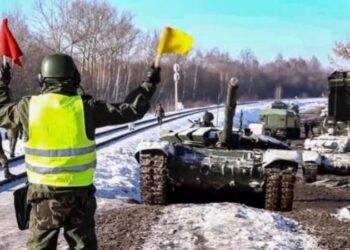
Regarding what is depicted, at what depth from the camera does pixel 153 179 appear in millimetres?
11531

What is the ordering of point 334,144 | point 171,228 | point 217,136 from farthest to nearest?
point 334,144
point 217,136
point 171,228

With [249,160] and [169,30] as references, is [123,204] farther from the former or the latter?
[169,30]

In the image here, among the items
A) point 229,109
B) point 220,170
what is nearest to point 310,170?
point 229,109

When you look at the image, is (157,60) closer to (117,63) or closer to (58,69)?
(58,69)

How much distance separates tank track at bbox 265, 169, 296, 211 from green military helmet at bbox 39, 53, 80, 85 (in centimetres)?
688

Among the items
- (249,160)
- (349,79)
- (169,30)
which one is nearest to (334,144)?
(349,79)

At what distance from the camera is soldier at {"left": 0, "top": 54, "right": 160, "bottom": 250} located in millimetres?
4609

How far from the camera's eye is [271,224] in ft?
28.7

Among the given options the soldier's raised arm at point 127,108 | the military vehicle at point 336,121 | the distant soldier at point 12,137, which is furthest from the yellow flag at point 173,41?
the military vehicle at point 336,121

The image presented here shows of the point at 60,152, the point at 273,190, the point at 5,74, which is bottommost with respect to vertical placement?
the point at 273,190

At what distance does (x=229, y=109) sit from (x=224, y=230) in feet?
13.9

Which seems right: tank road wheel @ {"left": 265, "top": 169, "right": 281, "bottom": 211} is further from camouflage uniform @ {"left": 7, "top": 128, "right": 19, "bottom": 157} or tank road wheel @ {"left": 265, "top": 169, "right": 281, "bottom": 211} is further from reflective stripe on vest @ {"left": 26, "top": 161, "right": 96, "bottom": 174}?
reflective stripe on vest @ {"left": 26, "top": 161, "right": 96, "bottom": 174}

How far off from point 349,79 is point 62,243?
16.2 m

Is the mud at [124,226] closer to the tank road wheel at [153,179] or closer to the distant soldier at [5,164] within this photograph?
the tank road wheel at [153,179]
